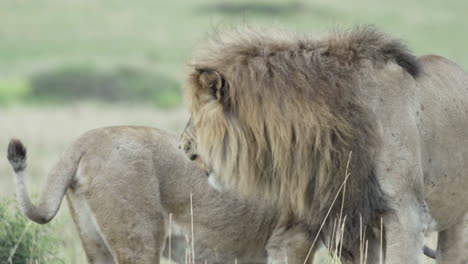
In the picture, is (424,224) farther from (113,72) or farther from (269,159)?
(113,72)

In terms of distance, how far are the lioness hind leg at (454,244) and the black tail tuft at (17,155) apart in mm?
2509

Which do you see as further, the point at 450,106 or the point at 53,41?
the point at 53,41

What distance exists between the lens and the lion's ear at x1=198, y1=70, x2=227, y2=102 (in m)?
5.09

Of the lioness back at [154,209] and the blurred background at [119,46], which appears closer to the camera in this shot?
the lioness back at [154,209]

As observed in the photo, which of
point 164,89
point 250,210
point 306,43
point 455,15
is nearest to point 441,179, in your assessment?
point 306,43

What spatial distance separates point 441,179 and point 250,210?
4.57 ft

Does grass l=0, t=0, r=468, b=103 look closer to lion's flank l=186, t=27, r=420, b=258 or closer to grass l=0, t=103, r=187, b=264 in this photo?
grass l=0, t=103, r=187, b=264

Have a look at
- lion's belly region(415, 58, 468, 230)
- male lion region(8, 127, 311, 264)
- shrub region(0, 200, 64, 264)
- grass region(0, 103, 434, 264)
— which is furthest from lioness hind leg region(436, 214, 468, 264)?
grass region(0, 103, 434, 264)

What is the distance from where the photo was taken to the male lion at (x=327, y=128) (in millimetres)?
5031

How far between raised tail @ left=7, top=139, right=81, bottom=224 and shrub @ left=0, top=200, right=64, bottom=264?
783mm

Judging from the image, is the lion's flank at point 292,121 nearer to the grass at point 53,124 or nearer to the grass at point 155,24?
the grass at point 53,124

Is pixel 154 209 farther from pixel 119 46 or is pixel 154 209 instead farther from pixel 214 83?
pixel 119 46

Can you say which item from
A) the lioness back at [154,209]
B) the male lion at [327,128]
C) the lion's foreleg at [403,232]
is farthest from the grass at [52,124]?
the lion's foreleg at [403,232]

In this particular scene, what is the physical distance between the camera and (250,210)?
6332 millimetres
